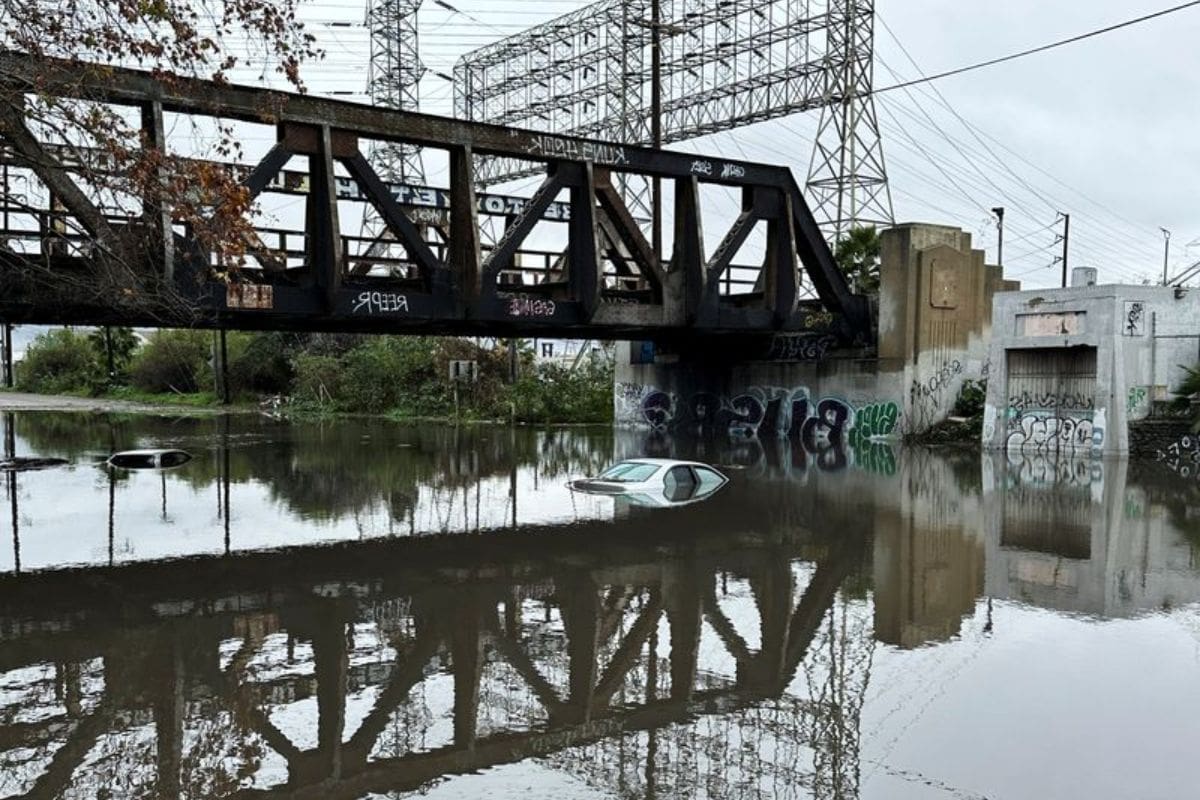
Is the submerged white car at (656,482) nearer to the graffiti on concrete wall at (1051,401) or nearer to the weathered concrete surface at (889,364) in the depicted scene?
the weathered concrete surface at (889,364)

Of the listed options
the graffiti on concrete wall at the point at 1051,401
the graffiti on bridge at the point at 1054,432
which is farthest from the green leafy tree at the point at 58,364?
the graffiti on concrete wall at the point at 1051,401

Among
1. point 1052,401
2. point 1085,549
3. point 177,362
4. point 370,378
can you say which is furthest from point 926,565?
point 177,362

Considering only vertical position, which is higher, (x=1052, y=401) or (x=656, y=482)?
(x=1052, y=401)

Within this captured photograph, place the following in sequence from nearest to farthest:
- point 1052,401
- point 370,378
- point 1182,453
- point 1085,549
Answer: point 1085,549, point 1182,453, point 1052,401, point 370,378

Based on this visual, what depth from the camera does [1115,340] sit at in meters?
30.6

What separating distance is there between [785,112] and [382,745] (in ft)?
117

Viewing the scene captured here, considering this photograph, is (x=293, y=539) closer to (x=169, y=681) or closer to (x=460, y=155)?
(x=169, y=681)

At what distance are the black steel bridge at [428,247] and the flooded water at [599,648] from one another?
447cm

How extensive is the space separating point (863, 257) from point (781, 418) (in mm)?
6507

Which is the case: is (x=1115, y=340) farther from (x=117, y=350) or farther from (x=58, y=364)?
(x=58, y=364)

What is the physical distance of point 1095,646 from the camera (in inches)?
396

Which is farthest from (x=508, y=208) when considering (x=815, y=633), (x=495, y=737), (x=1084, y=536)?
(x=495, y=737)

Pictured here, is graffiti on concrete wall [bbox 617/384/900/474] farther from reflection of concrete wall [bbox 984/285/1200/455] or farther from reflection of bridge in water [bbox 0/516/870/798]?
reflection of bridge in water [bbox 0/516/870/798]

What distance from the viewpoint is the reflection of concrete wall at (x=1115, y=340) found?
101 ft
